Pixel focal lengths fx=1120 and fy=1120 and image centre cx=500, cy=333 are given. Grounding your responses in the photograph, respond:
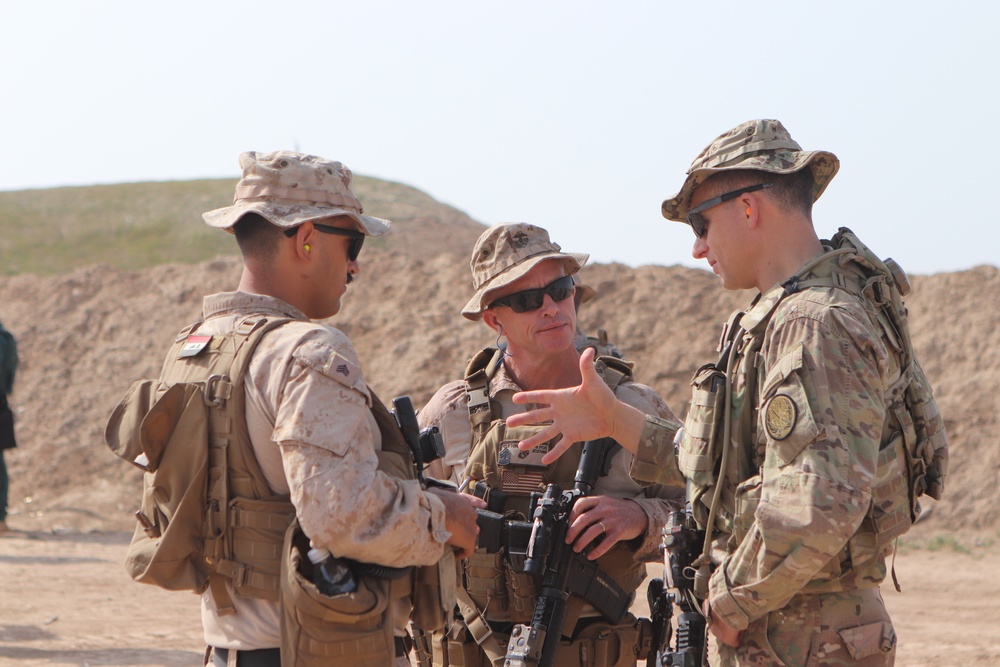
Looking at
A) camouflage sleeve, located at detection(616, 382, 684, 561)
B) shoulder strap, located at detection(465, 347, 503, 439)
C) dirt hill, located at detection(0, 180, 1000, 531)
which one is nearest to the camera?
camouflage sleeve, located at detection(616, 382, 684, 561)

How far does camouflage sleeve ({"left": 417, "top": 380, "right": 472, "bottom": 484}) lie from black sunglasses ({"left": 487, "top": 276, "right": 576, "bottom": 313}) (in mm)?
400

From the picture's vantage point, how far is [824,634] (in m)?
3.15

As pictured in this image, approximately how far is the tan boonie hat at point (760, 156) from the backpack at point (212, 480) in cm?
135

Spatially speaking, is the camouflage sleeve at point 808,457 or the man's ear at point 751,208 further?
the man's ear at point 751,208

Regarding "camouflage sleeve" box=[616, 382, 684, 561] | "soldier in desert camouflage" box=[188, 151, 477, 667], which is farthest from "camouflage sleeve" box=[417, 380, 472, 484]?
"soldier in desert camouflage" box=[188, 151, 477, 667]

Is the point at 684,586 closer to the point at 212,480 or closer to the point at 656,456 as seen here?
the point at 656,456

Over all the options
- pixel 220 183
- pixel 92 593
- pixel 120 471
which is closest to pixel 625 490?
pixel 92 593

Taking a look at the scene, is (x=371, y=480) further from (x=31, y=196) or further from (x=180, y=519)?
(x=31, y=196)

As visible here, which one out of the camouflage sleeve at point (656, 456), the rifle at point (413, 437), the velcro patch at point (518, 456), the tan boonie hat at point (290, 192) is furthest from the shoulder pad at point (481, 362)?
the tan boonie hat at point (290, 192)

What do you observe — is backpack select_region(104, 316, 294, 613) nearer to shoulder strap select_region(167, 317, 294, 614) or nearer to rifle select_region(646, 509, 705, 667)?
shoulder strap select_region(167, 317, 294, 614)

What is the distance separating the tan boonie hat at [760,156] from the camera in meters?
3.31

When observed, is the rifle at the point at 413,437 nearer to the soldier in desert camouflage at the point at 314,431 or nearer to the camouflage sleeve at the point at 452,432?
the soldier in desert camouflage at the point at 314,431

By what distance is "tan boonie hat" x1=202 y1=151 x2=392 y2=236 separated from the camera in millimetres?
3336

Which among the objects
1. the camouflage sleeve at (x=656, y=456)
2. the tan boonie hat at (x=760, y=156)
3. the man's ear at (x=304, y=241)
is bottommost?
the camouflage sleeve at (x=656, y=456)
